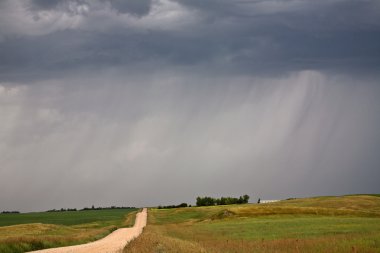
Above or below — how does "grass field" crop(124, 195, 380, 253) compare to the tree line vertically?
below

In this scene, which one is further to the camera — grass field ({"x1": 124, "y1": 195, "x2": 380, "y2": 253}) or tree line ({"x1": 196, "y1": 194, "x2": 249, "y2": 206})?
tree line ({"x1": 196, "y1": 194, "x2": 249, "y2": 206})

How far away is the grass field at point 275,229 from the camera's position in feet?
105

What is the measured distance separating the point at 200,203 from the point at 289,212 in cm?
10522

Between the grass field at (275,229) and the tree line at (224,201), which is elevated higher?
the tree line at (224,201)

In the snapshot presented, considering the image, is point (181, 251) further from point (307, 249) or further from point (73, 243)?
point (73, 243)

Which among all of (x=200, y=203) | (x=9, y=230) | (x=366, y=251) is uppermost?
(x=200, y=203)

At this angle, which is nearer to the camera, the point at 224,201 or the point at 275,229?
the point at 275,229

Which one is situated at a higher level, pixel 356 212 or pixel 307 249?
pixel 356 212

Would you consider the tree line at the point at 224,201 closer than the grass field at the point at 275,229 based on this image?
No

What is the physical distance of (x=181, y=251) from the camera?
2927cm

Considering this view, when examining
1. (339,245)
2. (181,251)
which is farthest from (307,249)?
(181,251)

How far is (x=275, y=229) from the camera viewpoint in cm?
5459

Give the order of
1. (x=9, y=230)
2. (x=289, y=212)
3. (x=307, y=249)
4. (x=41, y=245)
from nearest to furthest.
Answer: (x=307, y=249) < (x=41, y=245) < (x=9, y=230) < (x=289, y=212)

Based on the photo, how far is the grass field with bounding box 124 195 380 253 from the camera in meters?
31.9
